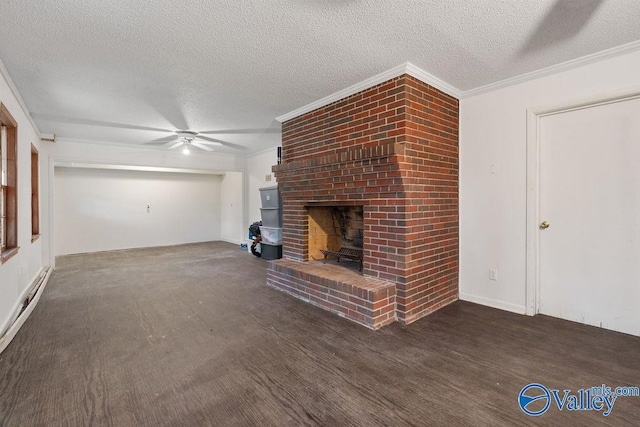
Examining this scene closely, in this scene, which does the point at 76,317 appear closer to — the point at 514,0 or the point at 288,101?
the point at 288,101

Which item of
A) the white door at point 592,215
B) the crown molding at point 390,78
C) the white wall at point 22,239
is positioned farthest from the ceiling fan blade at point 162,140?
the white door at point 592,215

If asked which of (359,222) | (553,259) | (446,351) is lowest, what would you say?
(446,351)

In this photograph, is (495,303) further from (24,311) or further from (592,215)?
(24,311)

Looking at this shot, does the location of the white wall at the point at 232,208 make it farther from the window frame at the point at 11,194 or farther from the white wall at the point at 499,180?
the white wall at the point at 499,180

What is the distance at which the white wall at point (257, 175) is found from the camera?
641 cm

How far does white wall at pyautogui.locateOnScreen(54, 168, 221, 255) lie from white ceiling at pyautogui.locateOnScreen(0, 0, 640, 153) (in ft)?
13.5

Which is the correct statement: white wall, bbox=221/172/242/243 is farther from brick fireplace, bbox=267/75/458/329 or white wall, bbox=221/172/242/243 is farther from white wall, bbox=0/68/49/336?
brick fireplace, bbox=267/75/458/329

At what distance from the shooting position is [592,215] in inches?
102

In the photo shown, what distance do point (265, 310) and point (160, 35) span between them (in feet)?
8.34

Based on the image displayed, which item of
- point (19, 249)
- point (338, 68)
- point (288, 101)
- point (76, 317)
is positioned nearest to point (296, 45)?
point (338, 68)

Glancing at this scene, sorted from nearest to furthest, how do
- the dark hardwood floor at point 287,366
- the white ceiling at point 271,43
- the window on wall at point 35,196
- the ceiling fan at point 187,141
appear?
the dark hardwood floor at point 287,366 < the white ceiling at point 271,43 < the window on wall at point 35,196 < the ceiling fan at point 187,141

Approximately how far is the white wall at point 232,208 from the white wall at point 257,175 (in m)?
0.29

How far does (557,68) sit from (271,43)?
253 cm

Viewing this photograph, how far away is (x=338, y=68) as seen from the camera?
2662mm
